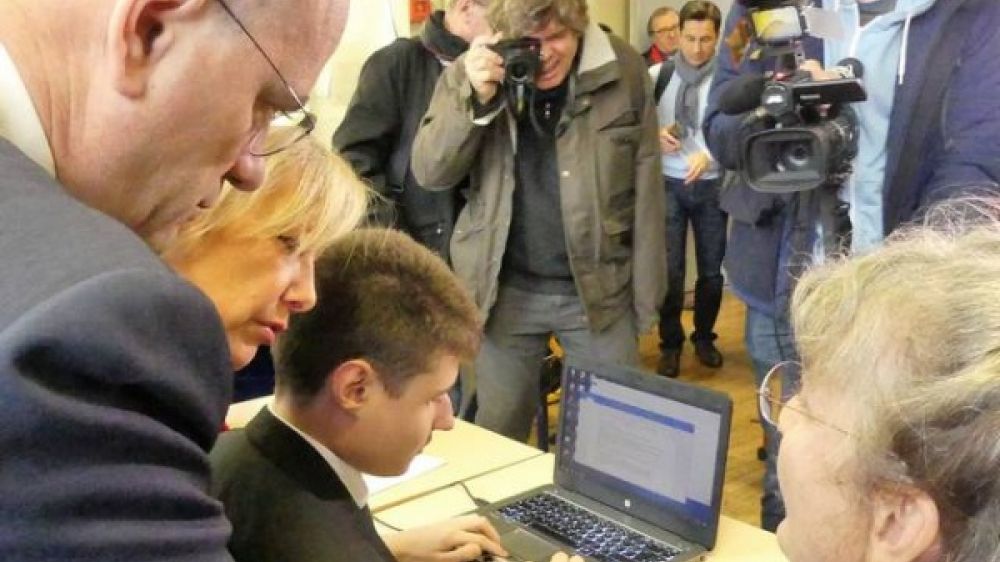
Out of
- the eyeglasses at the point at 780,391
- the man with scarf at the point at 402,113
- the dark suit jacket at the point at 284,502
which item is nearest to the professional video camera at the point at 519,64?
the man with scarf at the point at 402,113

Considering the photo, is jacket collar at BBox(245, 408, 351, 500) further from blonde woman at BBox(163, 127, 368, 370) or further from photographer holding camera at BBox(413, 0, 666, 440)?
photographer holding camera at BBox(413, 0, 666, 440)

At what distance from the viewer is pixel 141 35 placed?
0.65m

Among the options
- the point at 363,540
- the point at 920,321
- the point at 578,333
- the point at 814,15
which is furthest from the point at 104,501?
the point at 578,333

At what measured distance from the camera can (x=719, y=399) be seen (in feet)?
5.31

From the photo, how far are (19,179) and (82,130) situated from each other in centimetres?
10

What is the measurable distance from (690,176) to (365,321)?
3208 mm

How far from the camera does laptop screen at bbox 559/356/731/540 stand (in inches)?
64.8

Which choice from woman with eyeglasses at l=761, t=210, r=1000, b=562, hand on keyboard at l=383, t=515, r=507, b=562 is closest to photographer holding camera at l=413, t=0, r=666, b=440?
hand on keyboard at l=383, t=515, r=507, b=562

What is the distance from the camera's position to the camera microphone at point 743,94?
2.17 meters

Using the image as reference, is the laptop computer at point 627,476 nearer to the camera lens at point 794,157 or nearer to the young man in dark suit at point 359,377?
the young man in dark suit at point 359,377

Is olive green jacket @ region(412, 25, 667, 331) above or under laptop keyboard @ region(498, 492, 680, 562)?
above

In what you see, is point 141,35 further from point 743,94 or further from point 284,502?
point 743,94

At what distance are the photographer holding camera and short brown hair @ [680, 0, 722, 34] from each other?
2064 millimetres

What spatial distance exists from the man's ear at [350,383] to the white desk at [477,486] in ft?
1.28
